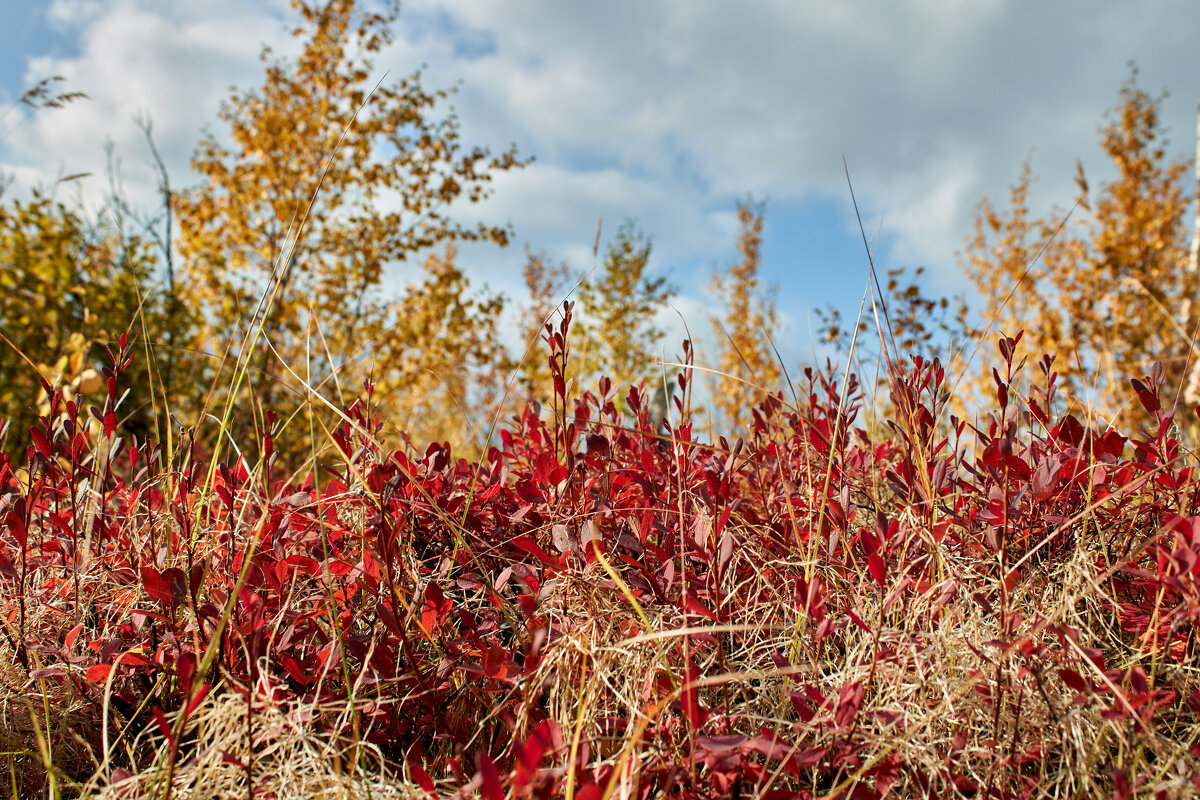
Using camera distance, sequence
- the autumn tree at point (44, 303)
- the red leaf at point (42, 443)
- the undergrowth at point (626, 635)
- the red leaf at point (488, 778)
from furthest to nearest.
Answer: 1. the autumn tree at point (44, 303)
2. the red leaf at point (42, 443)
3. the undergrowth at point (626, 635)
4. the red leaf at point (488, 778)

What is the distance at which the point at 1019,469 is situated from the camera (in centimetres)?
125


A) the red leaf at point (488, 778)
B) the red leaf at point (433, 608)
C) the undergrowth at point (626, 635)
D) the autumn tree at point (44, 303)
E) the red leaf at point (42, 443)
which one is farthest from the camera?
the autumn tree at point (44, 303)

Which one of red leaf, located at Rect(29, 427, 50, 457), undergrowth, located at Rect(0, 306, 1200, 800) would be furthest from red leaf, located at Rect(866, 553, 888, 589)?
red leaf, located at Rect(29, 427, 50, 457)

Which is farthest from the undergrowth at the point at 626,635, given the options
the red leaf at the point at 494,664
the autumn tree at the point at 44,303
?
the autumn tree at the point at 44,303

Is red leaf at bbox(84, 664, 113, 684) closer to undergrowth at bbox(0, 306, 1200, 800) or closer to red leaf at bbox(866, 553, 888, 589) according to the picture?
undergrowth at bbox(0, 306, 1200, 800)

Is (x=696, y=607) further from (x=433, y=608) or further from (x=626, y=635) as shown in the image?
(x=433, y=608)

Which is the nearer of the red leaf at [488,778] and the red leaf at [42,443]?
the red leaf at [488,778]

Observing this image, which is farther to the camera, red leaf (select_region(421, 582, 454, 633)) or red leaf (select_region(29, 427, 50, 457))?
red leaf (select_region(29, 427, 50, 457))

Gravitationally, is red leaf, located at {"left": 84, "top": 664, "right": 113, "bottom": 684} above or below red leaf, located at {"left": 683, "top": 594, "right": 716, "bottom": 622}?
below

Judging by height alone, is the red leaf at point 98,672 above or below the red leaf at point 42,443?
below

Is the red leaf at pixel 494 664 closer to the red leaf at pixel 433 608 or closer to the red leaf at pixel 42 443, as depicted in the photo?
the red leaf at pixel 433 608

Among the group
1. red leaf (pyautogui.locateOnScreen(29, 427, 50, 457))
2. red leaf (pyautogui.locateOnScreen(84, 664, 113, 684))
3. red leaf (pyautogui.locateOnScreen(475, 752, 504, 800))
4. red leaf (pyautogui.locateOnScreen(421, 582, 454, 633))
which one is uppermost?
red leaf (pyautogui.locateOnScreen(29, 427, 50, 457))

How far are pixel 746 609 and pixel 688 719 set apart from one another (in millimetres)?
358

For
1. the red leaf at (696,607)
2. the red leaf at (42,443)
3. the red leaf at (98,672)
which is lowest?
the red leaf at (98,672)
